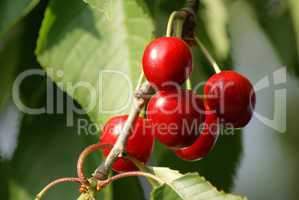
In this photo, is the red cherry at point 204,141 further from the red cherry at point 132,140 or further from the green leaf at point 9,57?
the green leaf at point 9,57

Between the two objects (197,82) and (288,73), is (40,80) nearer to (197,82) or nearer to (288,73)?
(197,82)

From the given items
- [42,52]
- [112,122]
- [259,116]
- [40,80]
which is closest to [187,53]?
[112,122]

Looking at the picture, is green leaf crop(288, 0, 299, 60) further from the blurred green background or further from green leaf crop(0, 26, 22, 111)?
green leaf crop(0, 26, 22, 111)

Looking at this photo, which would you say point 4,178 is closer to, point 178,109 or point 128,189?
point 128,189

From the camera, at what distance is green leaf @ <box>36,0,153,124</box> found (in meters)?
0.83

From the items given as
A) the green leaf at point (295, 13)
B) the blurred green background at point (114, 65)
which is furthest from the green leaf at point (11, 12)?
the green leaf at point (295, 13)

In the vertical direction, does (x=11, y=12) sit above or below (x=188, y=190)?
above

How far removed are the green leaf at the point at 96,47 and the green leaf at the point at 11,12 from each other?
1.3 inches

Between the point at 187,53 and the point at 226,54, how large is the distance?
0.32 meters

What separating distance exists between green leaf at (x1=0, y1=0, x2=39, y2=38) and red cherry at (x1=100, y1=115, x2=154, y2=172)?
186 millimetres

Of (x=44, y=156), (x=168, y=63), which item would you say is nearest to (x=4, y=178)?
(x=44, y=156)

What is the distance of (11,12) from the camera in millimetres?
878

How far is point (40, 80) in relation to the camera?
3.33 feet

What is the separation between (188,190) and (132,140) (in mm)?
85
